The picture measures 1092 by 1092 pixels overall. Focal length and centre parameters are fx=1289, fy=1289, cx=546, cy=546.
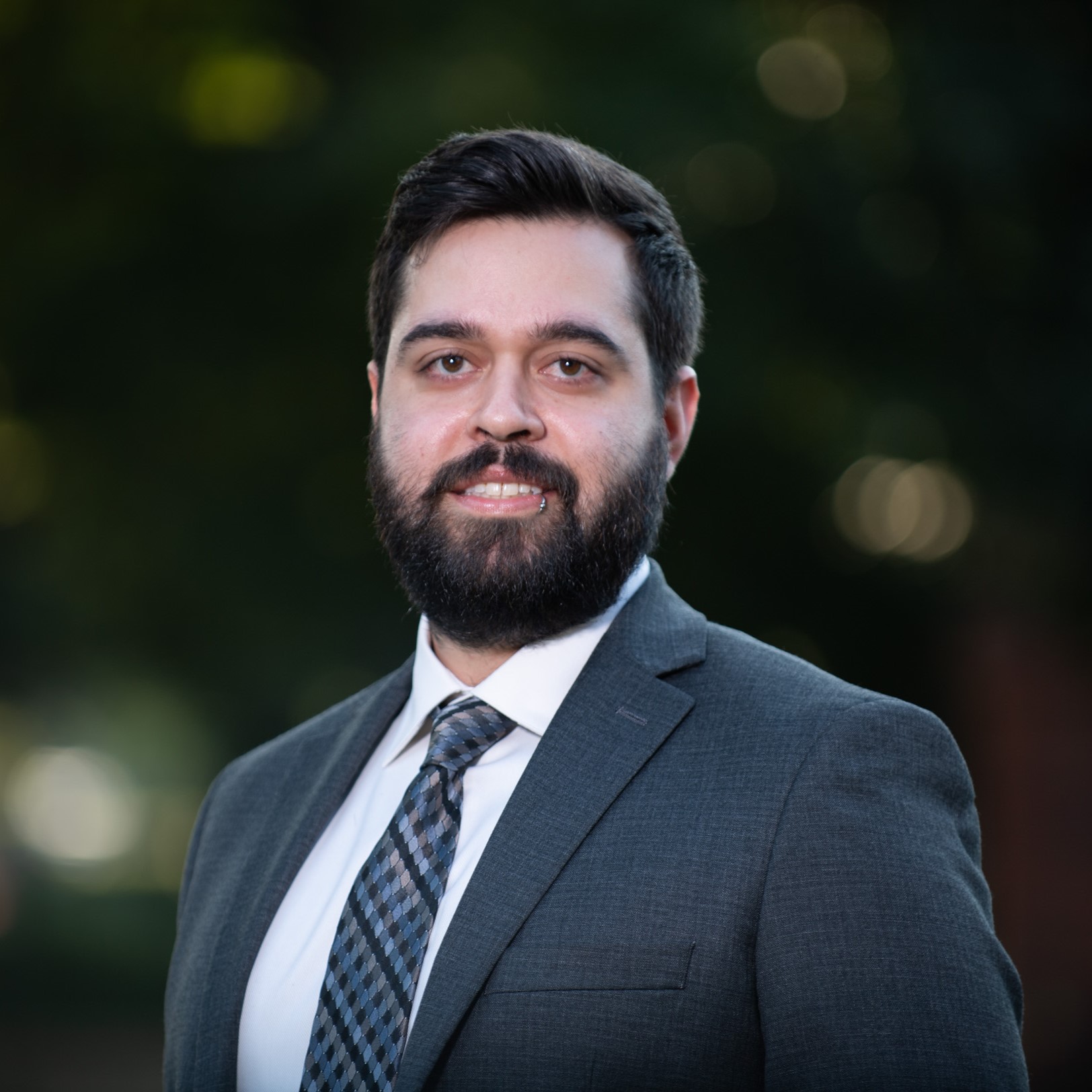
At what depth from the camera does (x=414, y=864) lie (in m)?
2.20

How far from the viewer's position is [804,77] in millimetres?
7086

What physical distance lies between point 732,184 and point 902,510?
2102 mm

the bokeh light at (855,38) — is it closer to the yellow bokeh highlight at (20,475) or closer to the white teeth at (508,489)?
the yellow bokeh highlight at (20,475)

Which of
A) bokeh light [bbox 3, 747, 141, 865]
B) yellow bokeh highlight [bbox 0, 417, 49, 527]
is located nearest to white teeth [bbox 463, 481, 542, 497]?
yellow bokeh highlight [bbox 0, 417, 49, 527]

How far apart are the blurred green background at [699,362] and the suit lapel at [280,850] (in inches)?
171

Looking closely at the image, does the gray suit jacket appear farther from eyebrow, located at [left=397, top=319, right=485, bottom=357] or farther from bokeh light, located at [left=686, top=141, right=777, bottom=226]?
bokeh light, located at [left=686, top=141, right=777, bottom=226]

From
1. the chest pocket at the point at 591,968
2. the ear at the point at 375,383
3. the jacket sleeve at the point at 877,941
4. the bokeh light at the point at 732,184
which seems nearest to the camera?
the jacket sleeve at the point at 877,941

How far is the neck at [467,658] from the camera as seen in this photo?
2.49 metres

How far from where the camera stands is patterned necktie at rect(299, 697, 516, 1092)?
204 cm

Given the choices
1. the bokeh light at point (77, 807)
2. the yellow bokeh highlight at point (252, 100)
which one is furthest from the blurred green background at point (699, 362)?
the bokeh light at point (77, 807)

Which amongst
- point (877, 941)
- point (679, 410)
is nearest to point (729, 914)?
point (877, 941)

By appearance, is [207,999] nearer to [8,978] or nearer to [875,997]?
[875,997]

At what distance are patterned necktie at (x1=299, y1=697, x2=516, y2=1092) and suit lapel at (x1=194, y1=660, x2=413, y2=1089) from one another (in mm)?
234

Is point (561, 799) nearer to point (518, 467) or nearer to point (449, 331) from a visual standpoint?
point (518, 467)
